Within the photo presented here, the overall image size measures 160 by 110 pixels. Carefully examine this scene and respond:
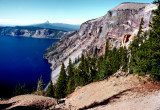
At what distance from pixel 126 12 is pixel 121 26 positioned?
21450 millimetres

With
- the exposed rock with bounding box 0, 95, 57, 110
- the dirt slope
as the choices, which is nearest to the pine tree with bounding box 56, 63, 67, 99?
the dirt slope

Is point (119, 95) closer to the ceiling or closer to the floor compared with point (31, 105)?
closer to the ceiling

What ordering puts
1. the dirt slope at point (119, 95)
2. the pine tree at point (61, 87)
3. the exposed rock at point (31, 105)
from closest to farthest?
the dirt slope at point (119, 95) → the exposed rock at point (31, 105) → the pine tree at point (61, 87)

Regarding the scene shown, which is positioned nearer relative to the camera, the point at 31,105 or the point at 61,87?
the point at 31,105

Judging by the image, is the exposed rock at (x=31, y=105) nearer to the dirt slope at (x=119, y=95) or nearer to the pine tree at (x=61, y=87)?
the dirt slope at (x=119, y=95)

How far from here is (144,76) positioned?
2369cm

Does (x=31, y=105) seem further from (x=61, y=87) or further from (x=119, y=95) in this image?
(x=61, y=87)

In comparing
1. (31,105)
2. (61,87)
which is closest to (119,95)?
(31,105)

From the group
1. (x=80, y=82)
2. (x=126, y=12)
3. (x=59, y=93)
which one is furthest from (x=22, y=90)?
(x=126, y=12)

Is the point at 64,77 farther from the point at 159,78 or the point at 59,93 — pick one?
the point at 159,78

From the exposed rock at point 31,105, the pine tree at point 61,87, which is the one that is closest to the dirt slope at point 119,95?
the exposed rock at point 31,105

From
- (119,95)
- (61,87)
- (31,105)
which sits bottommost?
(61,87)

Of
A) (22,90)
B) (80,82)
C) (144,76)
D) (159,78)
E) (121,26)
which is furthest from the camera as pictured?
(121,26)

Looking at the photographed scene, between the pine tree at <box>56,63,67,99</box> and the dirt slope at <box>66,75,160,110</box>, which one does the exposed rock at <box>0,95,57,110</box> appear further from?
the pine tree at <box>56,63,67,99</box>
